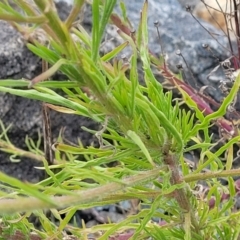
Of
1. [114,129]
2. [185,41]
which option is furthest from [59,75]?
[114,129]

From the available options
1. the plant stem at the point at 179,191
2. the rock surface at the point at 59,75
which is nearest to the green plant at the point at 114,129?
the plant stem at the point at 179,191

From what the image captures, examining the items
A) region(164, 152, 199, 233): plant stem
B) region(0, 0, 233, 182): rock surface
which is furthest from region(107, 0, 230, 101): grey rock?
region(164, 152, 199, 233): plant stem

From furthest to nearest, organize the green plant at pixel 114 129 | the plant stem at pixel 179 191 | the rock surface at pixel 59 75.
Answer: the rock surface at pixel 59 75, the plant stem at pixel 179 191, the green plant at pixel 114 129

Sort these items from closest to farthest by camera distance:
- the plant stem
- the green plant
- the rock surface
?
the green plant, the plant stem, the rock surface

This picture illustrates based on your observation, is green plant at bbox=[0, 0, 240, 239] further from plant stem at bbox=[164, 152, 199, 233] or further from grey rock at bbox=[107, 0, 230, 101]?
grey rock at bbox=[107, 0, 230, 101]

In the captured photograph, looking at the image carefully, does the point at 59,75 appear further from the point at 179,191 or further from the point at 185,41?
the point at 179,191

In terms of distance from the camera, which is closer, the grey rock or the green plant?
the green plant

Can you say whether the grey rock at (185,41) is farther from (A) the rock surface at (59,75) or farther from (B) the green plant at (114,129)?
(B) the green plant at (114,129)

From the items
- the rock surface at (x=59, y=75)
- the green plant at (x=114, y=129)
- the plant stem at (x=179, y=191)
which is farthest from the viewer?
the rock surface at (x=59, y=75)

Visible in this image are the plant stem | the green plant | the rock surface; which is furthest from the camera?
the rock surface
